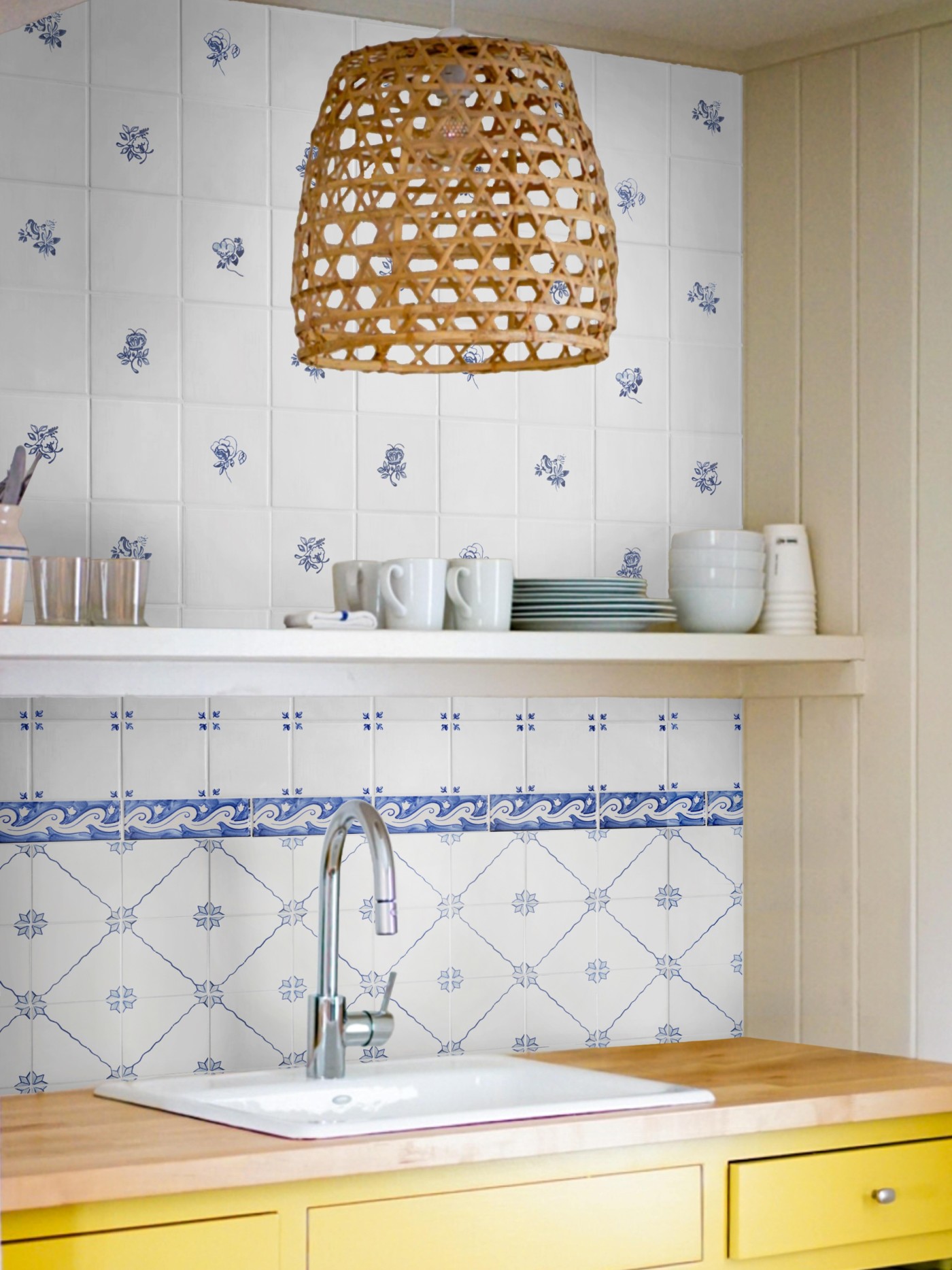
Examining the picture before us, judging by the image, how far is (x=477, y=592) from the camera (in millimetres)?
2270

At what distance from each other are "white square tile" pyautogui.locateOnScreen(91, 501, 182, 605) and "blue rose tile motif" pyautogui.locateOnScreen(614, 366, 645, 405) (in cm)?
80

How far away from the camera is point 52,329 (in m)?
2.34

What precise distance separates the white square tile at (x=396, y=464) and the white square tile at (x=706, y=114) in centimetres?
70

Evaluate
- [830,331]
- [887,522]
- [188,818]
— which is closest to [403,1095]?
[188,818]

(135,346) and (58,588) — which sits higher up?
(135,346)

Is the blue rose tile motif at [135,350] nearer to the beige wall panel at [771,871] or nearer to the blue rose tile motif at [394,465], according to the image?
the blue rose tile motif at [394,465]

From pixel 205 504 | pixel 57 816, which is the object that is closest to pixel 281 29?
pixel 205 504

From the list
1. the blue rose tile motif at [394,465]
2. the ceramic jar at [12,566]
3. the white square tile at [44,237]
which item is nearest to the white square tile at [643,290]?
the blue rose tile motif at [394,465]

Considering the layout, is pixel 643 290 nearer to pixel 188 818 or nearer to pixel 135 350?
pixel 135 350

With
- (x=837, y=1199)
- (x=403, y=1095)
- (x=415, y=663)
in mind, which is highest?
(x=415, y=663)

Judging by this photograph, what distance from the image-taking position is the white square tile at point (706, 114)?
272 cm

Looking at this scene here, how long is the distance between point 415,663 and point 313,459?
37 centimetres

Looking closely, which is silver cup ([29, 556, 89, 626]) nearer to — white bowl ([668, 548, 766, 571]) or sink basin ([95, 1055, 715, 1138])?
sink basin ([95, 1055, 715, 1138])

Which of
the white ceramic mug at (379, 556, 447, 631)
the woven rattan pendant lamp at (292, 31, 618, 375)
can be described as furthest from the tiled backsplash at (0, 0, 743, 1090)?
the woven rattan pendant lamp at (292, 31, 618, 375)
